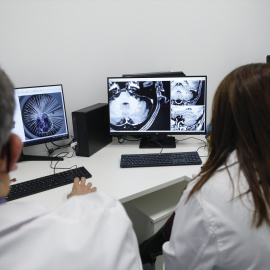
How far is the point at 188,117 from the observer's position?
1.79 meters

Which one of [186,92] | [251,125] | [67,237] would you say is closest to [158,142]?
[186,92]

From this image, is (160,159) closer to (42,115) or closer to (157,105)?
(157,105)

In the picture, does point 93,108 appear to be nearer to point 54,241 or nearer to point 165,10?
point 165,10

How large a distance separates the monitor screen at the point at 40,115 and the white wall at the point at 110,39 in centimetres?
19

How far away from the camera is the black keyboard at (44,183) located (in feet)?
4.24

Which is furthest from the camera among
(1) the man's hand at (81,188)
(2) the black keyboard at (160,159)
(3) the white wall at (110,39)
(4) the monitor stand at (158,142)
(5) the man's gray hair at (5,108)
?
(4) the monitor stand at (158,142)

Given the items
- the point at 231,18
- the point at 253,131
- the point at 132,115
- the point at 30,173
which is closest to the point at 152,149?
the point at 132,115

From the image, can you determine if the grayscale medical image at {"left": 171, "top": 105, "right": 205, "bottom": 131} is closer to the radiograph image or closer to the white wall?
the white wall

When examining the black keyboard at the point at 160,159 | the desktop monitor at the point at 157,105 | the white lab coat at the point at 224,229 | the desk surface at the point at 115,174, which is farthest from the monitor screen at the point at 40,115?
the white lab coat at the point at 224,229

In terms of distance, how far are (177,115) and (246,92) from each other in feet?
3.42

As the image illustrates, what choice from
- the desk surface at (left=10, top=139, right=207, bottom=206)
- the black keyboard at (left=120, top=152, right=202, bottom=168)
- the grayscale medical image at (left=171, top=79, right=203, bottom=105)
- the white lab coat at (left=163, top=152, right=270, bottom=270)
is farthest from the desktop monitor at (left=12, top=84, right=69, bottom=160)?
the white lab coat at (left=163, top=152, right=270, bottom=270)

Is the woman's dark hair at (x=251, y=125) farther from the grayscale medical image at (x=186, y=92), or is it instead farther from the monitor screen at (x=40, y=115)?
the monitor screen at (x=40, y=115)

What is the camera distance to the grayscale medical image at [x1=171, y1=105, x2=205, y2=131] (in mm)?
1775

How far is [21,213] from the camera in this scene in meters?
0.54
